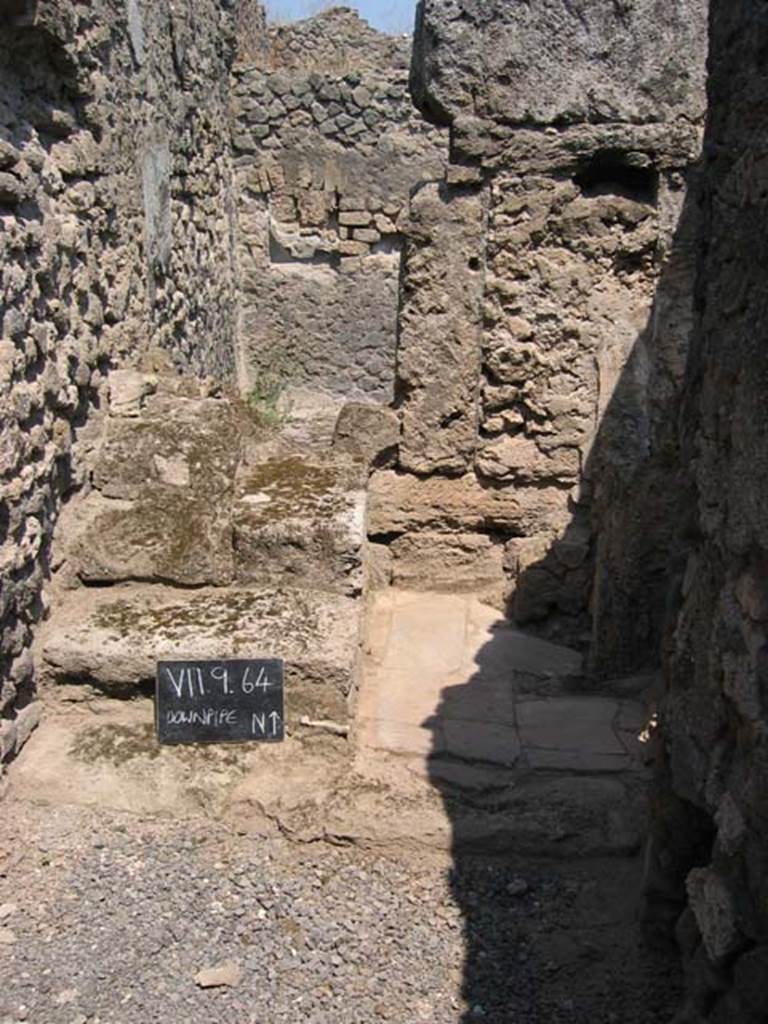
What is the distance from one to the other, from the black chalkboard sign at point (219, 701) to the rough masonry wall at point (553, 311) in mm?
1431

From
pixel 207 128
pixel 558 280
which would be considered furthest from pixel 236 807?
pixel 207 128

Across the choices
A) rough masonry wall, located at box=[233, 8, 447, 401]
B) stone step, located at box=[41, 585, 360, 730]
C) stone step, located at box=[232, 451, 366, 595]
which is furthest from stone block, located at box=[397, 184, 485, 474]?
rough masonry wall, located at box=[233, 8, 447, 401]

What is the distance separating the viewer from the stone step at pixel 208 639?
2.96 metres

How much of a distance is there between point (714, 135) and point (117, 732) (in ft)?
7.39

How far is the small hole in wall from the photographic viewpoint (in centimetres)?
411

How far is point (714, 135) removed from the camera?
2012 millimetres

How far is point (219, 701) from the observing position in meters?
2.90

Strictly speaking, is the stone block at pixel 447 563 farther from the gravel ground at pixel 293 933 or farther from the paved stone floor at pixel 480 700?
the gravel ground at pixel 293 933

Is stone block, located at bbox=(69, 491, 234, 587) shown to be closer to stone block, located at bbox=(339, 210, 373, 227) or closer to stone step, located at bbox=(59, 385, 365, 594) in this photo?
stone step, located at bbox=(59, 385, 365, 594)

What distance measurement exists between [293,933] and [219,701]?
75 cm

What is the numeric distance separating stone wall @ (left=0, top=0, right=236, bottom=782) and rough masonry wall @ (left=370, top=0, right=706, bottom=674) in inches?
50.4

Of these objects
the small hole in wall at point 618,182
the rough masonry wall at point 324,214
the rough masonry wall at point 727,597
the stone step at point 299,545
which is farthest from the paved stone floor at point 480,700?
the rough masonry wall at point 324,214

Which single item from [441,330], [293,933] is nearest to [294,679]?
[293,933]

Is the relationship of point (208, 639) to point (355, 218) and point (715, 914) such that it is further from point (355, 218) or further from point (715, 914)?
point (355, 218)
